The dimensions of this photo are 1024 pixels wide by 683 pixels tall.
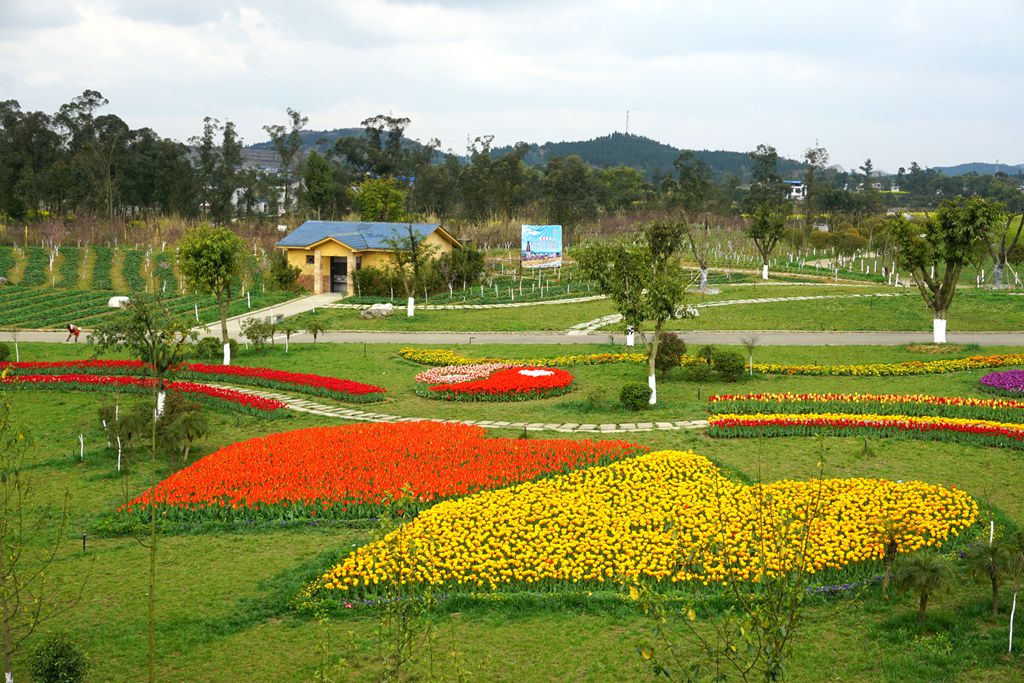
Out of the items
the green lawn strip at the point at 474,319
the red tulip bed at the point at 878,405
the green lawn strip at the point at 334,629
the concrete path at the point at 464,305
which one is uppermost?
the concrete path at the point at 464,305

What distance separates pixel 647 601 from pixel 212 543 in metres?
8.19

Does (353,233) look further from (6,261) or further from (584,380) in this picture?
(584,380)

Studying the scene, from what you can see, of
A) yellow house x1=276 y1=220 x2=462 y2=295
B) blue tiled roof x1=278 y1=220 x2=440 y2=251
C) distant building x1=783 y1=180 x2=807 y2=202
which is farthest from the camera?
distant building x1=783 y1=180 x2=807 y2=202

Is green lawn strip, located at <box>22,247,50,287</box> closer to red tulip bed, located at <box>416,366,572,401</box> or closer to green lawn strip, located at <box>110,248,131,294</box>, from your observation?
green lawn strip, located at <box>110,248,131,294</box>

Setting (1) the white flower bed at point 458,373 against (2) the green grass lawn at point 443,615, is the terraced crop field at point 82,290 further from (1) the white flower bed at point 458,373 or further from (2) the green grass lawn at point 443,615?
(2) the green grass lawn at point 443,615

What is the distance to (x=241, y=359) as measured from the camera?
26.4 metres

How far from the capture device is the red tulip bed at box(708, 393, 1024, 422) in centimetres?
1698

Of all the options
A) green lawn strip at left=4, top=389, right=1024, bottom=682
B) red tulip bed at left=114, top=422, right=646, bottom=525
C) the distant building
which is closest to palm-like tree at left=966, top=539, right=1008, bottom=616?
green lawn strip at left=4, top=389, right=1024, bottom=682

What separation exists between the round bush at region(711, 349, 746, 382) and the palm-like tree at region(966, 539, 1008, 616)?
1230 cm

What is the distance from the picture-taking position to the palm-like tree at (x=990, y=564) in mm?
8836

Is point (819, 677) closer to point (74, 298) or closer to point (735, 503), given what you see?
point (735, 503)

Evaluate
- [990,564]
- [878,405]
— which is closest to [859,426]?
[878,405]

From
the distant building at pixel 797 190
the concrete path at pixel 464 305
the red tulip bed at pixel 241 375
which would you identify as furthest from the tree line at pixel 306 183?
the red tulip bed at pixel 241 375

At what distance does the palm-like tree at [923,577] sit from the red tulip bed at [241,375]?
45.7ft
